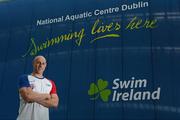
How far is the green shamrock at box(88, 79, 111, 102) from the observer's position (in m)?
6.19

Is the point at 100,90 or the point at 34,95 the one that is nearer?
the point at 34,95

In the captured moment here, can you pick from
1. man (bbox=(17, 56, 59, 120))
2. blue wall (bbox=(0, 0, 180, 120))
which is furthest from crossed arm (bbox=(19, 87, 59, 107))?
blue wall (bbox=(0, 0, 180, 120))

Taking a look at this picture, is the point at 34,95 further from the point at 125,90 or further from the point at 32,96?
the point at 125,90

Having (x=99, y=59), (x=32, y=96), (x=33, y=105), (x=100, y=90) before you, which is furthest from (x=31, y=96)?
(x=99, y=59)

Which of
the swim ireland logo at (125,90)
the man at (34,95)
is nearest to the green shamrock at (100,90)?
the swim ireland logo at (125,90)

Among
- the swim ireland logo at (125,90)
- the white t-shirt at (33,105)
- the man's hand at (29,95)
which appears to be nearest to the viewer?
the white t-shirt at (33,105)

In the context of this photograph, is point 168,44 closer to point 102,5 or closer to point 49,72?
point 102,5

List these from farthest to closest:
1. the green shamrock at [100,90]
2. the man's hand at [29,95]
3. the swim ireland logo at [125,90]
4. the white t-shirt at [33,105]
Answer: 1. the green shamrock at [100,90]
2. the swim ireland logo at [125,90]
3. the man's hand at [29,95]
4. the white t-shirt at [33,105]

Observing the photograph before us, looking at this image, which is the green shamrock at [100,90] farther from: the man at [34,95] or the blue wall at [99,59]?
the man at [34,95]

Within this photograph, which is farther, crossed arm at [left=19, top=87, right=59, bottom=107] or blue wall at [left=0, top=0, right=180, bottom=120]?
blue wall at [left=0, top=0, right=180, bottom=120]

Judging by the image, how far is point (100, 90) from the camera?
6254 millimetres

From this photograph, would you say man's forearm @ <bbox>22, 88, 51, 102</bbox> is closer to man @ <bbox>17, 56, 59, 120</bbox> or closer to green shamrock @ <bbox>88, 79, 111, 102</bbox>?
man @ <bbox>17, 56, 59, 120</bbox>

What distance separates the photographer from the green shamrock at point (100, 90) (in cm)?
619

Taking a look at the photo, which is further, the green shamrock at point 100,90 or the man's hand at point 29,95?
the green shamrock at point 100,90
